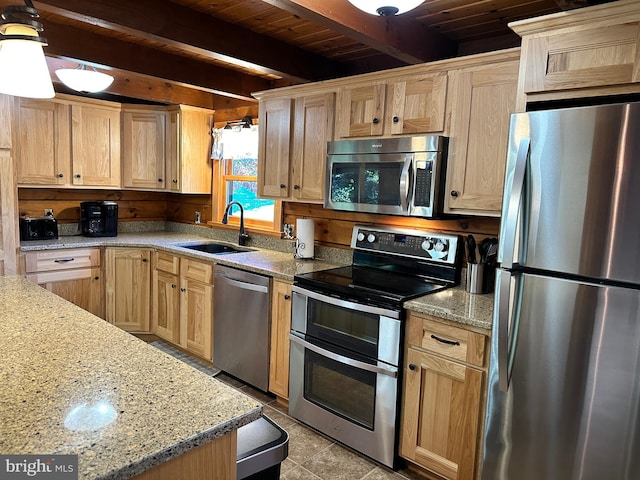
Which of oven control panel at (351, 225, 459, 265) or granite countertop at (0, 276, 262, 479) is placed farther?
oven control panel at (351, 225, 459, 265)

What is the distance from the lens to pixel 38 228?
3.85m

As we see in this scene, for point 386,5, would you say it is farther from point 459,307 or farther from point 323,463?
point 323,463

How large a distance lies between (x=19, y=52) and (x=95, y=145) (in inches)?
118

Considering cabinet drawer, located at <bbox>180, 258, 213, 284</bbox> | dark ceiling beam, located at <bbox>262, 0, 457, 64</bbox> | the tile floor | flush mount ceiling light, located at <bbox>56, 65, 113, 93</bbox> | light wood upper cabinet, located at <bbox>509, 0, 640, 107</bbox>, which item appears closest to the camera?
light wood upper cabinet, located at <bbox>509, 0, 640, 107</bbox>

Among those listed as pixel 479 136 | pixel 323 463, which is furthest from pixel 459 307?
pixel 323 463

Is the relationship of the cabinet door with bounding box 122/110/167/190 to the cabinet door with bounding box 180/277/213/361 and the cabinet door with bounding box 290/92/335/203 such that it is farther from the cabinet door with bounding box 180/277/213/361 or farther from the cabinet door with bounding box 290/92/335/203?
the cabinet door with bounding box 290/92/335/203

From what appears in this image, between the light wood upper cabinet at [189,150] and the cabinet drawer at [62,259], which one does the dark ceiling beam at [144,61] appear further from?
the cabinet drawer at [62,259]

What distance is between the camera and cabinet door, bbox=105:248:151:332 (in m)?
3.95

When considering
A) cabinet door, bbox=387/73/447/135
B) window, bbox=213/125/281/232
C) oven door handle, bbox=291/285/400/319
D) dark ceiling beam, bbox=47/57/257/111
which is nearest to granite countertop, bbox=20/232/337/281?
oven door handle, bbox=291/285/400/319

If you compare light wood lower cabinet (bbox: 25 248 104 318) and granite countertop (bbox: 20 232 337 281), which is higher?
granite countertop (bbox: 20 232 337 281)

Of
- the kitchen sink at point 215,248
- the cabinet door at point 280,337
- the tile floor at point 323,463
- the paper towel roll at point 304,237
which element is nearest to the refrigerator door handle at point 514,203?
the tile floor at point 323,463

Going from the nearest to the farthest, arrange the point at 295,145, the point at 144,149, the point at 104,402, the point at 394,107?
the point at 104,402
the point at 394,107
the point at 295,145
the point at 144,149

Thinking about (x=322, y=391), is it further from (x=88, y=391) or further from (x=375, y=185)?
(x=88, y=391)

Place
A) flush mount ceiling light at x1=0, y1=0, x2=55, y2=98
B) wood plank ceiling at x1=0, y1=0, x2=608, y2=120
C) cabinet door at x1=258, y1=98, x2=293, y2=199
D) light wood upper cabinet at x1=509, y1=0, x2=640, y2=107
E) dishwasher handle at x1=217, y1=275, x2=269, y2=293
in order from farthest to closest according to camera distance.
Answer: cabinet door at x1=258, y1=98, x2=293, y2=199, dishwasher handle at x1=217, y1=275, x2=269, y2=293, wood plank ceiling at x1=0, y1=0, x2=608, y2=120, light wood upper cabinet at x1=509, y1=0, x2=640, y2=107, flush mount ceiling light at x1=0, y1=0, x2=55, y2=98
